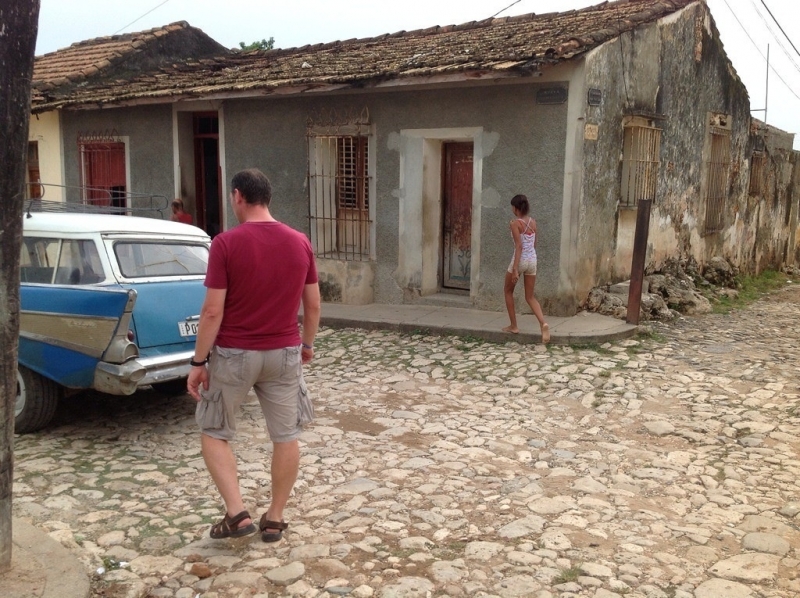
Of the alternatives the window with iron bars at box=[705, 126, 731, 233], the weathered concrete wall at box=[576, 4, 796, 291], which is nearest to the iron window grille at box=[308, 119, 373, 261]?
the weathered concrete wall at box=[576, 4, 796, 291]

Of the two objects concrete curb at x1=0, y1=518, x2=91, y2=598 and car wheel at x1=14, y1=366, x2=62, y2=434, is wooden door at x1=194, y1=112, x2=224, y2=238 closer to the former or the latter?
car wheel at x1=14, y1=366, x2=62, y2=434

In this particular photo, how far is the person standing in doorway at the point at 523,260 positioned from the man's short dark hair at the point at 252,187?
4.39m

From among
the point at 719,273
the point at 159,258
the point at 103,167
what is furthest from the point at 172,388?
the point at 719,273

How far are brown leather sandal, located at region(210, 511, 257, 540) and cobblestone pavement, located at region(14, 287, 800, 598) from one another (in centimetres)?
6

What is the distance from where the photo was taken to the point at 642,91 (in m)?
9.73

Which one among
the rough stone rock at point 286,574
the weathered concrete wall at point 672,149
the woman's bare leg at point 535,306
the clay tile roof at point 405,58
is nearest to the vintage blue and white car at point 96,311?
the rough stone rock at point 286,574

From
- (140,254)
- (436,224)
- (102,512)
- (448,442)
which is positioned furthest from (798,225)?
(102,512)

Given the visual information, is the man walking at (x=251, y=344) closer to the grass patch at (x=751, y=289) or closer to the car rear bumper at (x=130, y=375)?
the car rear bumper at (x=130, y=375)

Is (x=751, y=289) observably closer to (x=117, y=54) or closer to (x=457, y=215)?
(x=457, y=215)

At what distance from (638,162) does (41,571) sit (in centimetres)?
863

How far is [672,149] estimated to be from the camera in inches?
428

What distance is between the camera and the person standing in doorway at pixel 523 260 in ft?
24.9

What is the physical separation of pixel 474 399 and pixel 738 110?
9.84 m

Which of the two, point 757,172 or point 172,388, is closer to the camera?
point 172,388
